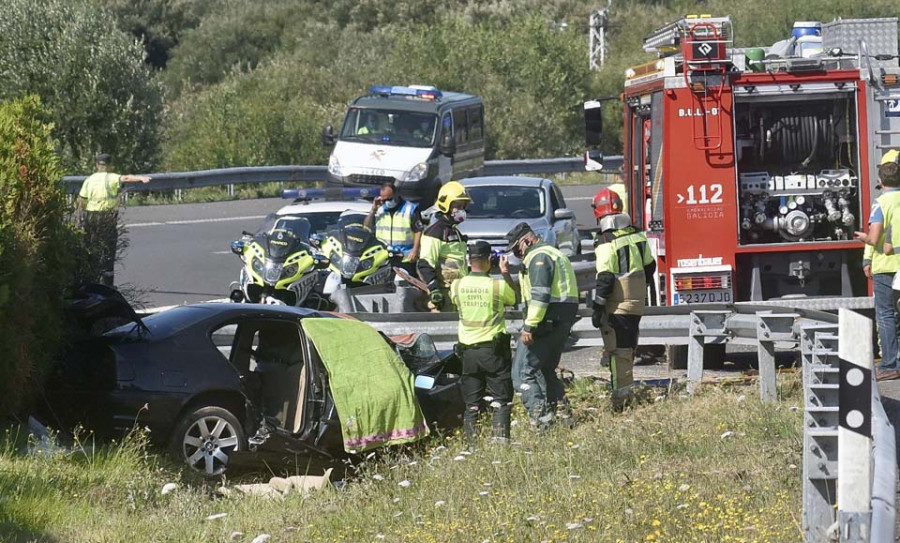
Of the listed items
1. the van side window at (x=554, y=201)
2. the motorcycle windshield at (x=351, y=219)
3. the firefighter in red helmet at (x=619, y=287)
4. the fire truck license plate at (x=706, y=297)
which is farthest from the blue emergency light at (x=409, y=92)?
the firefighter in red helmet at (x=619, y=287)

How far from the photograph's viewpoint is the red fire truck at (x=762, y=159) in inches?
472

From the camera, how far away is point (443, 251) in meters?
12.8

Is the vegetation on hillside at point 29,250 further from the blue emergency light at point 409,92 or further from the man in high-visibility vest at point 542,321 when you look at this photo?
the blue emergency light at point 409,92

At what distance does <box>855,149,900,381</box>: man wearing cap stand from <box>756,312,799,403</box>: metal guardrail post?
3.06 ft

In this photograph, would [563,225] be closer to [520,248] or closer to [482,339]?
[520,248]

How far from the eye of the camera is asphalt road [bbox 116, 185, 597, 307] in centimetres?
1816

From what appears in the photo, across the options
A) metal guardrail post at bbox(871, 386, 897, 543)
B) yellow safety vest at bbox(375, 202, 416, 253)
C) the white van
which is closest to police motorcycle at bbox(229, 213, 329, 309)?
yellow safety vest at bbox(375, 202, 416, 253)

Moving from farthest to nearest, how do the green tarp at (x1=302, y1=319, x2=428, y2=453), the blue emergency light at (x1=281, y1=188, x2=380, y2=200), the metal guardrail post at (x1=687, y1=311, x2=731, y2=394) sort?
the blue emergency light at (x1=281, y1=188, x2=380, y2=200)
the metal guardrail post at (x1=687, y1=311, x2=731, y2=394)
the green tarp at (x1=302, y1=319, x2=428, y2=453)

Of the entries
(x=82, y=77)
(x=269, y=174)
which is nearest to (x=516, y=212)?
(x=269, y=174)

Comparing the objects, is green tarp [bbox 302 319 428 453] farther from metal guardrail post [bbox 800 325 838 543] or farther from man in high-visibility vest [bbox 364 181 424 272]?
man in high-visibility vest [bbox 364 181 424 272]

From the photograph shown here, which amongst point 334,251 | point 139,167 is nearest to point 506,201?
point 334,251

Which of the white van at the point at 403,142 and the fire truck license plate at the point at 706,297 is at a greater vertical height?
the white van at the point at 403,142

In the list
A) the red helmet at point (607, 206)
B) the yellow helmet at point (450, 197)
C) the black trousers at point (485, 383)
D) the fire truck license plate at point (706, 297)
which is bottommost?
the black trousers at point (485, 383)

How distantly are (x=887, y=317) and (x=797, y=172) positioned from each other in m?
1.92
